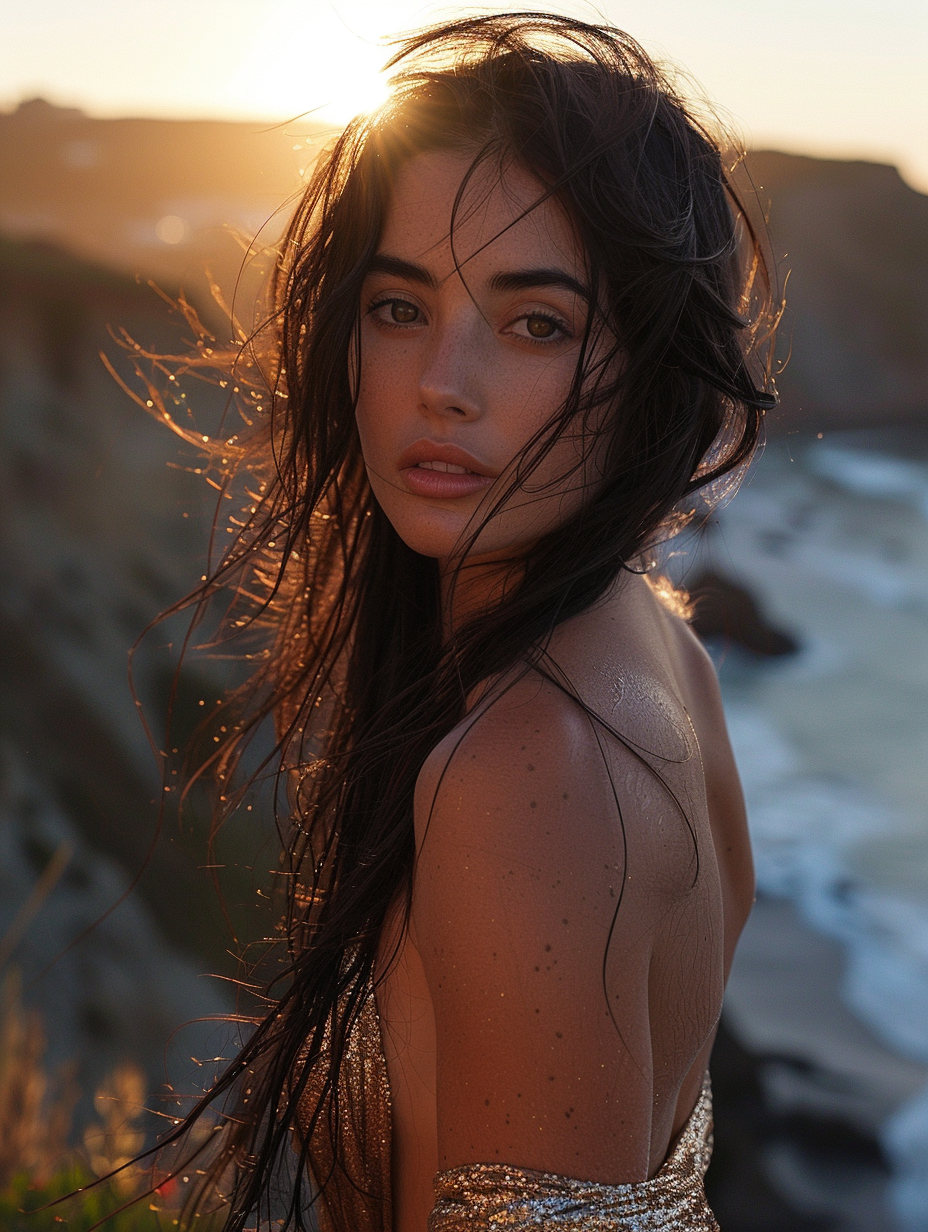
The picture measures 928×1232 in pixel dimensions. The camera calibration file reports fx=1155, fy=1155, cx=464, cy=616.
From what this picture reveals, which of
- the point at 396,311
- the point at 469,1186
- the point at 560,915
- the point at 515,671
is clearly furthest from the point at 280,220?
the point at 469,1186

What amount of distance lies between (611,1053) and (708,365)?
2.78 feet

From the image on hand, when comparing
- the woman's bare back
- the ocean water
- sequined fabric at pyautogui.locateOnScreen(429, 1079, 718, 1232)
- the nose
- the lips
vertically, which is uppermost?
the nose

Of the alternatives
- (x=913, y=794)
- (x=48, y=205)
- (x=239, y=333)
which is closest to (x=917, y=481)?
(x=913, y=794)

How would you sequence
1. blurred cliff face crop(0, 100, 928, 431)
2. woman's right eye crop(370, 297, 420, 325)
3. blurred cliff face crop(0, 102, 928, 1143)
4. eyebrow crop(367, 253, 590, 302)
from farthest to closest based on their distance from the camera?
1. blurred cliff face crop(0, 102, 928, 1143)
2. blurred cliff face crop(0, 100, 928, 431)
3. woman's right eye crop(370, 297, 420, 325)
4. eyebrow crop(367, 253, 590, 302)

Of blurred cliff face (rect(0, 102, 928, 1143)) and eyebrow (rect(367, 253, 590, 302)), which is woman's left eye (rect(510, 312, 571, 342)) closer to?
eyebrow (rect(367, 253, 590, 302))

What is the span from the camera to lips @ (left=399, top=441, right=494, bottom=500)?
4.37 feet

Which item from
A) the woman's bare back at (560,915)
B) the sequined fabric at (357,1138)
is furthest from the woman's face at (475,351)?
the sequined fabric at (357,1138)

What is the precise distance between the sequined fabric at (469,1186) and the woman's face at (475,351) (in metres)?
0.59

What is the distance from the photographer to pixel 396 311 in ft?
4.65

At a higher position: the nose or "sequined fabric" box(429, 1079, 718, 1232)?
the nose

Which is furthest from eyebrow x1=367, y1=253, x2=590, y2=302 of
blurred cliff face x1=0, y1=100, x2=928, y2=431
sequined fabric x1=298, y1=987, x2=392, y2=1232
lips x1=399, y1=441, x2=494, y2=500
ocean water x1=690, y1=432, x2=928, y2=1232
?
sequined fabric x1=298, y1=987, x2=392, y2=1232

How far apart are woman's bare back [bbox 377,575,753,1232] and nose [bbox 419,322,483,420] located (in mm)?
317

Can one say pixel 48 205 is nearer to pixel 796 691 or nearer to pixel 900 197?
pixel 796 691

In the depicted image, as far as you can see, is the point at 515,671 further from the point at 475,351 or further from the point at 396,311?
the point at 396,311
